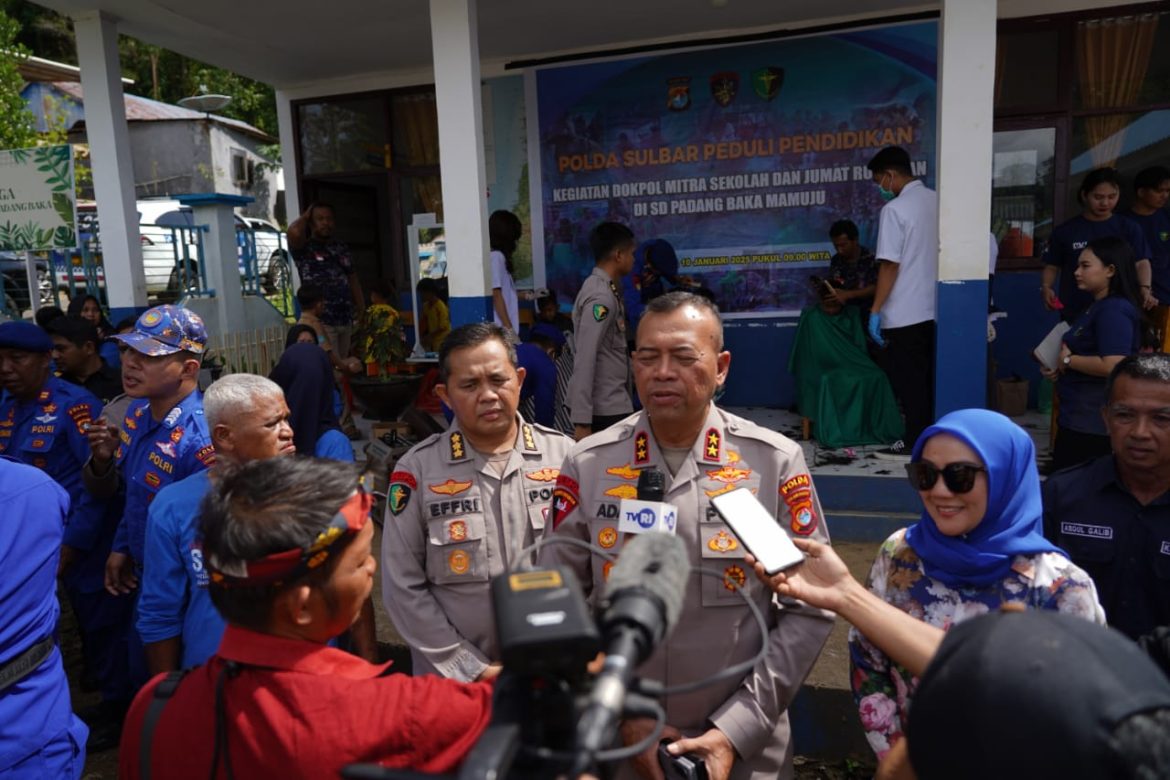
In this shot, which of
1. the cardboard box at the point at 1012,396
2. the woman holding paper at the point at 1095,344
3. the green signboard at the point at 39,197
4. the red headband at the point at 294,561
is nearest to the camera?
the red headband at the point at 294,561

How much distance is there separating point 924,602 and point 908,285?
3.83 meters

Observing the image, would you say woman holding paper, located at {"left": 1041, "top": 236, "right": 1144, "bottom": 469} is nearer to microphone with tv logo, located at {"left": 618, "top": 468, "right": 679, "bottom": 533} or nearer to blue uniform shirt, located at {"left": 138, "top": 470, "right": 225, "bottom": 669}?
microphone with tv logo, located at {"left": 618, "top": 468, "right": 679, "bottom": 533}

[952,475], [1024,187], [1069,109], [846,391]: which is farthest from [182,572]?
[1069,109]

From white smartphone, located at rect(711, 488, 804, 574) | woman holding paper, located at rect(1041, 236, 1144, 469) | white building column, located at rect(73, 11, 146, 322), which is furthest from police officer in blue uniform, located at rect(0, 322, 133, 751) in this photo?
woman holding paper, located at rect(1041, 236, 1144, 469)

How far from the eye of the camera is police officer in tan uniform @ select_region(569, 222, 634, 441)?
467 cm

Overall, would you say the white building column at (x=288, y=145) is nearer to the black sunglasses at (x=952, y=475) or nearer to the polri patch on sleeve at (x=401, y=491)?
the polri patch on sleeve at (x=401, y=491)

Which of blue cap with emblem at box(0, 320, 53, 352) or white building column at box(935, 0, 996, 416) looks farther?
white building column at box(935, 0, 996, 416)

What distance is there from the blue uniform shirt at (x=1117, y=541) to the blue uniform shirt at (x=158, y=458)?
2.66 metres

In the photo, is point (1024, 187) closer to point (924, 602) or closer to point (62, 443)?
point (924, 602)

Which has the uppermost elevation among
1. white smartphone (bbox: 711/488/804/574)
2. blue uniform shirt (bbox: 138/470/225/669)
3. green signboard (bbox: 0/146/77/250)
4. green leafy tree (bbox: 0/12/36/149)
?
green leafy tree (bbox: 0/12/36/149)

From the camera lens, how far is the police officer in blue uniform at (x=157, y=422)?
2.76 meters

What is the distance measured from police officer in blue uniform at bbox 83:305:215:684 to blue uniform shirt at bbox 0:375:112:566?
1.83 ft

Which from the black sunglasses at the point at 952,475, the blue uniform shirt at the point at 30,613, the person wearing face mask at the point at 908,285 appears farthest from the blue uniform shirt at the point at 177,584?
the person wearing face mask at the point at 908,285

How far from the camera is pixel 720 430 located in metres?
2.09
